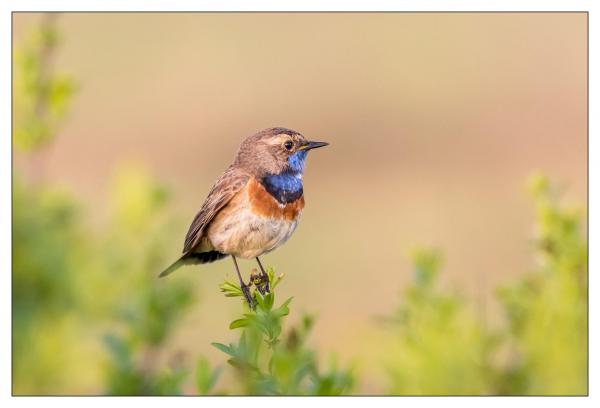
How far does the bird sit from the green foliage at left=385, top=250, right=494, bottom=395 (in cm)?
169

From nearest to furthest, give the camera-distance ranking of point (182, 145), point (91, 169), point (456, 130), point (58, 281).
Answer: point (58, 281), point (91, 169), point (182, 145), point (456, 130)

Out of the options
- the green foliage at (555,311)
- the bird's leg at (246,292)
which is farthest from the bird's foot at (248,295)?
the green foliage at (555,311)

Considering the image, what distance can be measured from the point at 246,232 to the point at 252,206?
10 centimetres

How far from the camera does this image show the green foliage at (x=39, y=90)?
577 centimetres

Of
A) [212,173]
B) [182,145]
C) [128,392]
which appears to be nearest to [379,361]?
[128,392]

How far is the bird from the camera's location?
3402 millimetres

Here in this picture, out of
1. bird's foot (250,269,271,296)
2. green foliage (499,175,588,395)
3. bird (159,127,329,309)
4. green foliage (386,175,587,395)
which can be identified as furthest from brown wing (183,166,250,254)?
green foliage (499,175,588,395)

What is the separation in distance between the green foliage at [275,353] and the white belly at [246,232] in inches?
13.4

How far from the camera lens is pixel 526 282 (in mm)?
5379

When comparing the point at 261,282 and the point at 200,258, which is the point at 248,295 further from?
the point at 200,258

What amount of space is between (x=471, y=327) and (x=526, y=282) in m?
0.45

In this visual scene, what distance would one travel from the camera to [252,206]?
3.67 m

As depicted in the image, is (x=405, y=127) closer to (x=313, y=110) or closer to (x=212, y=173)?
(x=313, y=110)

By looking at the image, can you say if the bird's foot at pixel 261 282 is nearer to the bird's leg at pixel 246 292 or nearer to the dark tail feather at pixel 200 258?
the bird's leg at pixel 246 292
